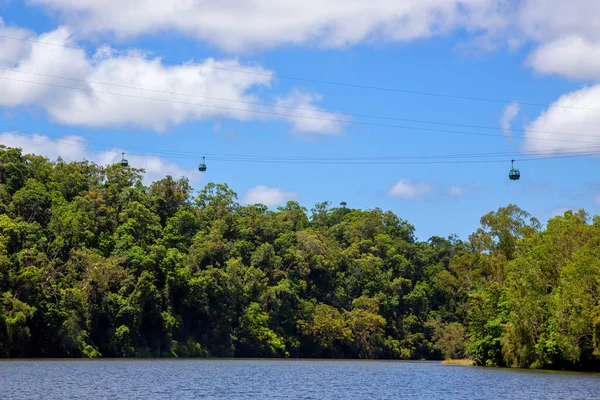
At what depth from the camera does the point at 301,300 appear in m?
108

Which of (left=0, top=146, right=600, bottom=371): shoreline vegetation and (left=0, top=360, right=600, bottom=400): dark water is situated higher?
(left=0, top=146, right=600, bottom=371): shoreline vegetation

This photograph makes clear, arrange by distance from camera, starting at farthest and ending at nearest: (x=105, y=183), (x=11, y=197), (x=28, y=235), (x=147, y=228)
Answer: (x=105, y=183), (x=147, y=228), (x=11, y=197), (x=28, y=235)

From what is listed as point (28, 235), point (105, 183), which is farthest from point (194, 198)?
point (28, 235)

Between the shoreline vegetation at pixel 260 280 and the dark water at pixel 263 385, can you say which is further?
the shoreline vegetation at pixel 260 280

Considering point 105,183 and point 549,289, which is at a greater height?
point 105,183

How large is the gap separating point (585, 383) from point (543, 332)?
16.5 meters

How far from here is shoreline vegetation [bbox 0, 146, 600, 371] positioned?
62156 mm

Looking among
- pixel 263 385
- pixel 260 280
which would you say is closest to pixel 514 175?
pixel 263 385

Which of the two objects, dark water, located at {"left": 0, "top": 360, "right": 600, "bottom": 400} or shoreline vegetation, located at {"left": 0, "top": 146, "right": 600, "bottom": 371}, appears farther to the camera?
shoreline vegetation, located at {"left": 0, "top": 146, "right": 600, "bottom": 371}

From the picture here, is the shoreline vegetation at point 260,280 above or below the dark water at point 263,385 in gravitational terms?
above

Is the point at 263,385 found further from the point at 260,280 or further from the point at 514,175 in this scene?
the point at 260,280

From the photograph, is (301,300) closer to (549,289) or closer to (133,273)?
(133,273)

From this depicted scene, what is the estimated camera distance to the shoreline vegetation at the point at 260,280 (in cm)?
6216

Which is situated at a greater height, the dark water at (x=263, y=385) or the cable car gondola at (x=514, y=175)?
the cable car gondola at (x=514, y=175)
